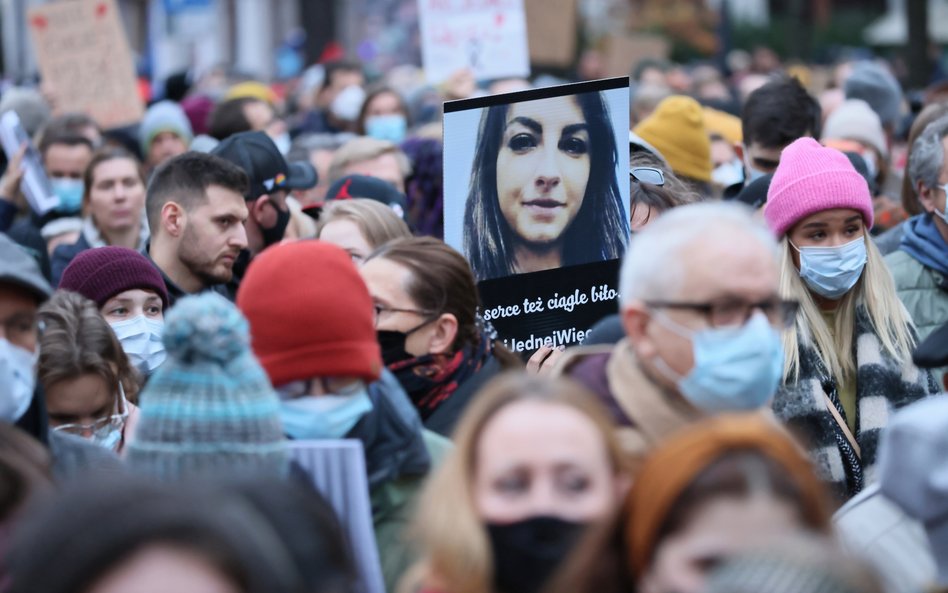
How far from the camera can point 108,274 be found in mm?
5438

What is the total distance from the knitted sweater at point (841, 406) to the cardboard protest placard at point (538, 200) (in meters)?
0.78

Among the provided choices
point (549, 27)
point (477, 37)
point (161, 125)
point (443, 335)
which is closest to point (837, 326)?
point (443, 335)

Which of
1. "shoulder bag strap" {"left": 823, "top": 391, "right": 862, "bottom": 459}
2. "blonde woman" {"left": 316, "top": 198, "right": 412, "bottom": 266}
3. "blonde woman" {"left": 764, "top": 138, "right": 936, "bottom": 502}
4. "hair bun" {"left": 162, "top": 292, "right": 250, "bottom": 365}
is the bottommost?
"shoulder bag strap" {"left": 823, "top": 391, "right": 862, "bottom": 459}

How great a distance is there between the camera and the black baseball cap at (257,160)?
7164 millimetres

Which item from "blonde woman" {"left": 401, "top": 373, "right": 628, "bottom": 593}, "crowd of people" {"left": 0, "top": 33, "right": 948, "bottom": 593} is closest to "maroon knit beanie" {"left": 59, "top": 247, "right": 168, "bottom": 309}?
"crowd of people" {"left": 0, "top": 33, "right": 948, "bottom": 593}

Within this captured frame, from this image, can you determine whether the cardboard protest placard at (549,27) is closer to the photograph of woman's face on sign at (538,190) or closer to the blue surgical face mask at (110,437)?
the photograph of woman's face on sign at (538,190)

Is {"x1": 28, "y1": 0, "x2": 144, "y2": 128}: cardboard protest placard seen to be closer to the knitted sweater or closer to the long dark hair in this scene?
the long dark hair

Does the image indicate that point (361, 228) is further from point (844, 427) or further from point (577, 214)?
point (844, 427)

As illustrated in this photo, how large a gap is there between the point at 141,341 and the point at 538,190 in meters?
1.54

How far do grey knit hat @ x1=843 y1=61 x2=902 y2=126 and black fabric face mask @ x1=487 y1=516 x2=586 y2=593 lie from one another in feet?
27.7

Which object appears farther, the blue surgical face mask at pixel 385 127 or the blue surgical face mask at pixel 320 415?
the blue surgical face mask at pixel 385 127

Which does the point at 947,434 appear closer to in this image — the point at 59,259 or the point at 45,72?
the point at 59,259

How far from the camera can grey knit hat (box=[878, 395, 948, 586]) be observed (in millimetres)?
2922

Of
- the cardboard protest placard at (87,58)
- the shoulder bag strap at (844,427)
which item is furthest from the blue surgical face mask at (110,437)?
the cardboard protest placard at (87,58)
